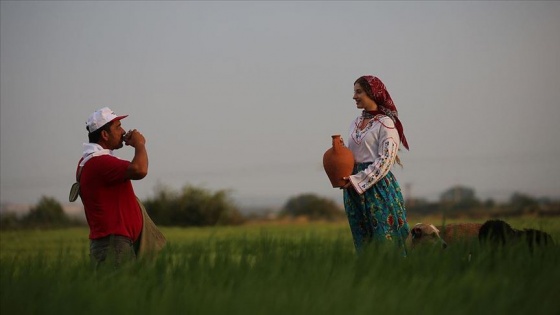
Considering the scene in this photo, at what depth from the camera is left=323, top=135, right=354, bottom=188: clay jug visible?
6.84m

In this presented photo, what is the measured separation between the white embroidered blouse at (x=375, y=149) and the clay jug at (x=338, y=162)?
0.07 meters

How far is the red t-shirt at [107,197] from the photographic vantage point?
5.87 m

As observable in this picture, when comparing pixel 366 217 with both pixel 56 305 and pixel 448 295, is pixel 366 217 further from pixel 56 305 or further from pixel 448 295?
pixel 56 305

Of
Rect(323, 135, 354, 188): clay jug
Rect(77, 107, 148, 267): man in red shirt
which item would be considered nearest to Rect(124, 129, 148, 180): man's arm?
Rect(77, 107, 148, 267): man in red shirt

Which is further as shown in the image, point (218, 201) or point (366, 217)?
point (218, 201)

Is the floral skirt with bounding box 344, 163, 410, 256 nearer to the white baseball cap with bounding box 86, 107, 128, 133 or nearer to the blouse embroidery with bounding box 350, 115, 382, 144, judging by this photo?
the blouse embroidery with bounding box 350, 115, 382, 144

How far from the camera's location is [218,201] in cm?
1745

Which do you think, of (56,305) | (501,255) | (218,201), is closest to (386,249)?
(501,255)

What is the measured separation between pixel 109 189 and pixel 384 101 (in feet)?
6.88

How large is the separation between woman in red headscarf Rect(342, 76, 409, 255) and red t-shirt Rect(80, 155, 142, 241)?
1.64 m

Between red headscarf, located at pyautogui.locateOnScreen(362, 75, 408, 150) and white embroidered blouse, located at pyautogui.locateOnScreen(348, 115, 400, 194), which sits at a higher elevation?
red headscarf, located at pyautogui.locateOnScreen(362, 75, 408, 150)

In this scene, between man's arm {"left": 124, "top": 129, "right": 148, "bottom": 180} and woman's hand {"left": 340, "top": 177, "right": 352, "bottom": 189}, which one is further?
woman's hand {"left": 340, "top": 177, "right": 352, "bottom": 189}

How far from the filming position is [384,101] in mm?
6957

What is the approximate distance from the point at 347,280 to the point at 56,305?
57.6 inches
